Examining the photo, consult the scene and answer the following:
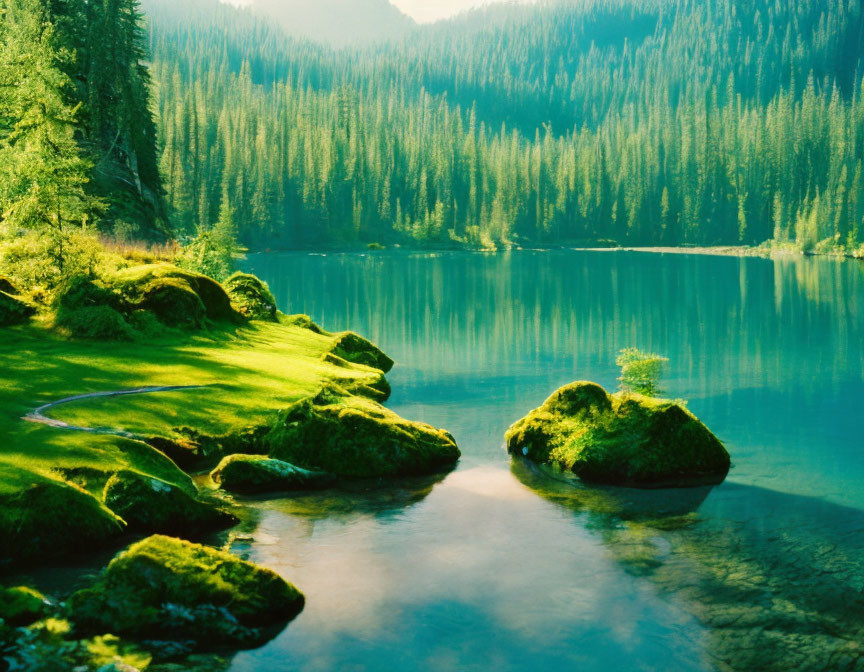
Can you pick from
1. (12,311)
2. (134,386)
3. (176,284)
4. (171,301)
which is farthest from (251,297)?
(134,386)

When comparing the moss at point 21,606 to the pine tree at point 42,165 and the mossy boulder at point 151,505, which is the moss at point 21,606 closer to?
the mossy boulder at point 151,505

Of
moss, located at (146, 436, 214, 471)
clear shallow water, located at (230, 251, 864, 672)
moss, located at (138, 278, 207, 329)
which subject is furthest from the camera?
moss, located at (138, 278, 207, 329)

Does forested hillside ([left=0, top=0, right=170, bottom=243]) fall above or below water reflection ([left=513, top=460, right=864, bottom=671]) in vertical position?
above

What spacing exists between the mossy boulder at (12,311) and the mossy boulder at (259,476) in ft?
33.9

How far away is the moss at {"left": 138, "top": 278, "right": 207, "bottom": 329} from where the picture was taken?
86.1 ft

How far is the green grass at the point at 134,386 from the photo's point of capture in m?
14.7

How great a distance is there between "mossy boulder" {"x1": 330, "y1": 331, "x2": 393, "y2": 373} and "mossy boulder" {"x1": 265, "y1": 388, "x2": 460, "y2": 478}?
11973mm

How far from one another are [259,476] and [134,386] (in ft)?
16.4

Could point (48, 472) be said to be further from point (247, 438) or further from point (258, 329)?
point (258, 329)

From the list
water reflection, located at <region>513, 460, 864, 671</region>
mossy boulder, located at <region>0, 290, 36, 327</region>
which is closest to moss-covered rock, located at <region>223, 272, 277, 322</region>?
mossy boulder, located at <region>0, 290, 36, 327</region>

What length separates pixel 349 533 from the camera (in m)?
14.6

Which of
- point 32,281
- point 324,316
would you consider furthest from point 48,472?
point 324,316

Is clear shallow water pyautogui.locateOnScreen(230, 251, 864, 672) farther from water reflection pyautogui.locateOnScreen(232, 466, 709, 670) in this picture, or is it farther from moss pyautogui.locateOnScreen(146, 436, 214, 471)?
moss pyautogui.locateOnScreen(146, 436, 214, 471)

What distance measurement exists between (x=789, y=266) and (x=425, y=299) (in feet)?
200
